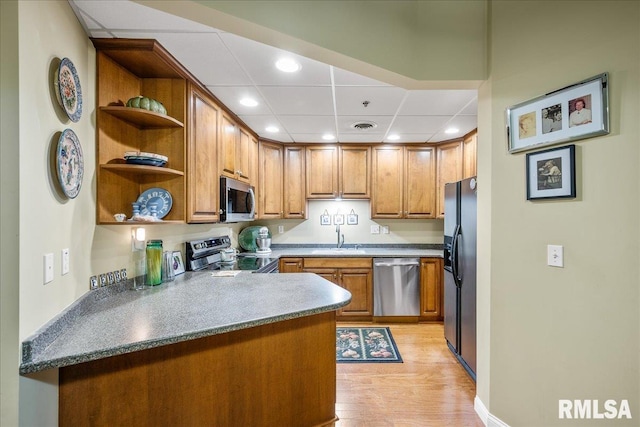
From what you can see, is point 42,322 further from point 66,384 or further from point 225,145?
point 225,145

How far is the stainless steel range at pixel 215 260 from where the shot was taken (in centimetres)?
252

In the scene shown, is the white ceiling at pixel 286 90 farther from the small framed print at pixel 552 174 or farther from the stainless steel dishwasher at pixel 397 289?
the stainless steel dishwasher at pixel 397 289

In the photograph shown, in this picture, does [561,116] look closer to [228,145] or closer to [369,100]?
[369,100]

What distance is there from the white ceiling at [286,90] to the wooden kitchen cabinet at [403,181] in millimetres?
228

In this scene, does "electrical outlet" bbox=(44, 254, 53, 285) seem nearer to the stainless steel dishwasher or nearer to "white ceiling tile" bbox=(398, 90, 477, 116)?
"white ceiling tile" bbox=(398, 90, 477, 116)

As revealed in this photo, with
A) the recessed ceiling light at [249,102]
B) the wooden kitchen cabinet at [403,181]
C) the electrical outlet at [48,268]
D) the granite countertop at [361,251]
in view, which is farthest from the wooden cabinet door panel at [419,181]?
the electrical outlet at [48,268]

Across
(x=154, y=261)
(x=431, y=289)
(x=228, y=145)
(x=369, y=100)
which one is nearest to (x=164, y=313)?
(x=154, y=261)

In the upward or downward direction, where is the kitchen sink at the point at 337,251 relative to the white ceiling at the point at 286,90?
downward

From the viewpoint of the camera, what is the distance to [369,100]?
2.43 m

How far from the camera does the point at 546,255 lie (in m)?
1.51

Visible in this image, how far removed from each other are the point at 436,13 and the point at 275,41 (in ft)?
3.39

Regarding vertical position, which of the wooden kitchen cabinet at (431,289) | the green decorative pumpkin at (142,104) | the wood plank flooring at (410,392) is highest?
the green decorative pumpkin at (142,104)

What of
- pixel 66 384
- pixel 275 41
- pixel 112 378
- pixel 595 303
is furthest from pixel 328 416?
pixel 275 41

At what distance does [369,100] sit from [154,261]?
2062 millimetres
